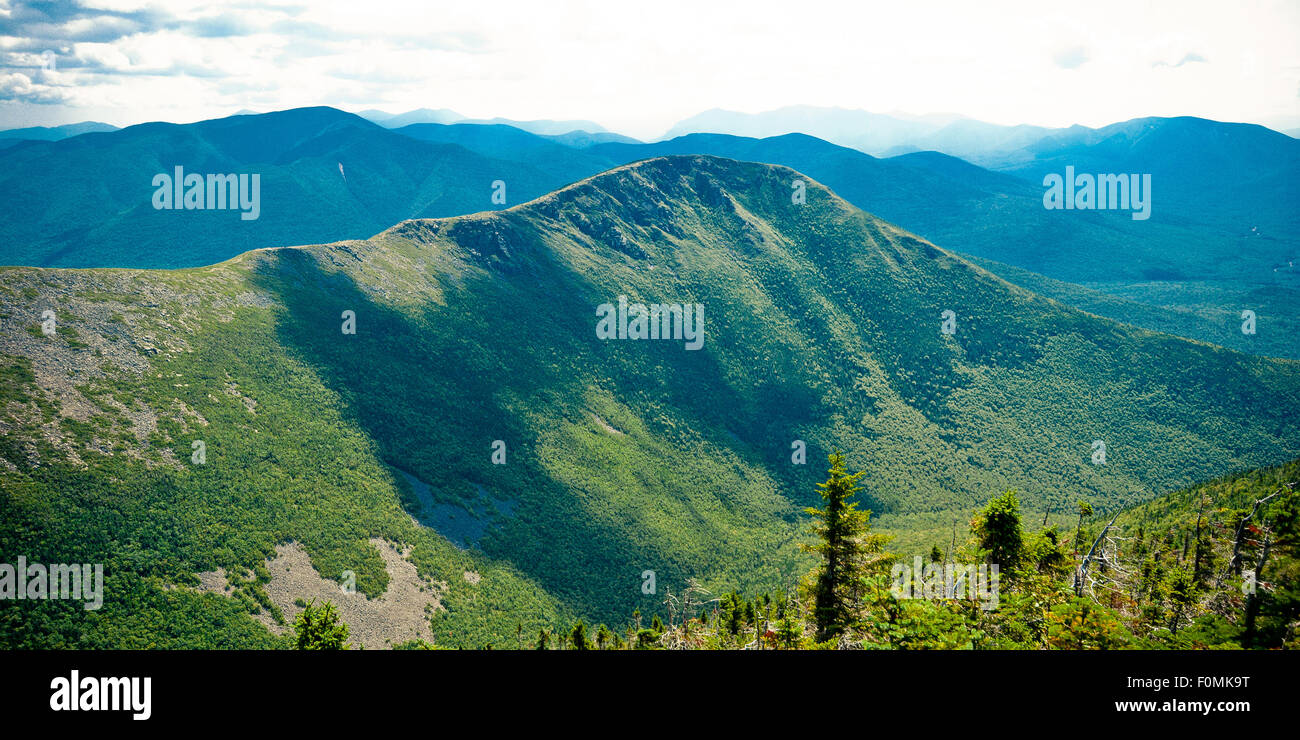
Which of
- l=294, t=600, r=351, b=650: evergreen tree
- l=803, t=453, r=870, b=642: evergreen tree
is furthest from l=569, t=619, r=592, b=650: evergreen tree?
l=803, t=453, r=870, b=642: evergreen tree

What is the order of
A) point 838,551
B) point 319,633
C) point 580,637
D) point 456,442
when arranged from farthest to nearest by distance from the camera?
point 456,442, point 580,637, point 319,633, point 838,551

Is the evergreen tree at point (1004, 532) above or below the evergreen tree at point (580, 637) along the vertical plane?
above

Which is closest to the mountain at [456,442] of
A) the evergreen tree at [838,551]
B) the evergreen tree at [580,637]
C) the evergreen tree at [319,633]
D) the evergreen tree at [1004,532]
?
the evergreen tree at [580,637]

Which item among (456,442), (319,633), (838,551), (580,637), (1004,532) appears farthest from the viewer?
(456,442)

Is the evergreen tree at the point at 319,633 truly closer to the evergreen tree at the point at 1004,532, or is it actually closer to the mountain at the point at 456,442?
the mountain at the point at 456,442

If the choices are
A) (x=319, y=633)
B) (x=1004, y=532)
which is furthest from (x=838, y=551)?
(x=319, y=633)

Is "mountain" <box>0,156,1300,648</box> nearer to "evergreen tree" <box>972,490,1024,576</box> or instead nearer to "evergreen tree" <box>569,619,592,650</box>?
"evergreen tree" <box>569,619,592,650</box>

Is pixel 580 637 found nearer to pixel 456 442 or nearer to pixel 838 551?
pixel 838 551
